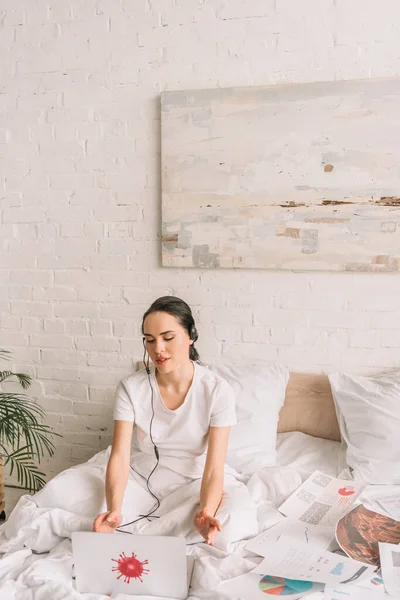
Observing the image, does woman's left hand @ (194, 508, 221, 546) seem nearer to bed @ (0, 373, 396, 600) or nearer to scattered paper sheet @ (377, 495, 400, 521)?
bed @ (0, 373, 396, 600)

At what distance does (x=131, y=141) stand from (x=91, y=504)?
4.93 ft

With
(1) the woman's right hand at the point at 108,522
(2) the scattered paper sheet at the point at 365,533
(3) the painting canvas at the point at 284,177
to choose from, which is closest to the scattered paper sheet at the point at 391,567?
(2) the scattered paper sheet at the point at 365,533

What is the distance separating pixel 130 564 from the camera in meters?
1.43

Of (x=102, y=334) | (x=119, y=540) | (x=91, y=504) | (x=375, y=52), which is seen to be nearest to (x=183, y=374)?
(x=91, y=504)

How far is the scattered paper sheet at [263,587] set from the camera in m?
1.39

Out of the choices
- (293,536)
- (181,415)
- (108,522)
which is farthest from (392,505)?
(108,522)

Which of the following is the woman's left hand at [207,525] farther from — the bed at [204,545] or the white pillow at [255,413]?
the white pillow at [255,413]

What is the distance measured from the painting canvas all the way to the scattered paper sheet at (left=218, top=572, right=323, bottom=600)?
1.26m

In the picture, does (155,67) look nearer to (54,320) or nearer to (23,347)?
(54,320)

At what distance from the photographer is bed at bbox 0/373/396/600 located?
144cm

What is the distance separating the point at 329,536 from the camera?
5.38 ft

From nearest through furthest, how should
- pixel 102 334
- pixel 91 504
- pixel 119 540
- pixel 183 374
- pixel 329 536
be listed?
1. pixel 119 540
2. pixel 329 536
3. pixel 91 504
4. pixel 183 374
5. pixel 102 334

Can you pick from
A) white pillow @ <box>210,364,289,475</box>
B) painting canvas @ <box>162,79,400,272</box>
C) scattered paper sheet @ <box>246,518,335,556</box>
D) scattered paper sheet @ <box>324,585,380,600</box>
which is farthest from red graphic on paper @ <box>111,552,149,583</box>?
painting canvas @ <box>162,79,400,272</box>

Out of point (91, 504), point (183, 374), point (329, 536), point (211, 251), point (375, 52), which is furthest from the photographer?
point (211, 251)
